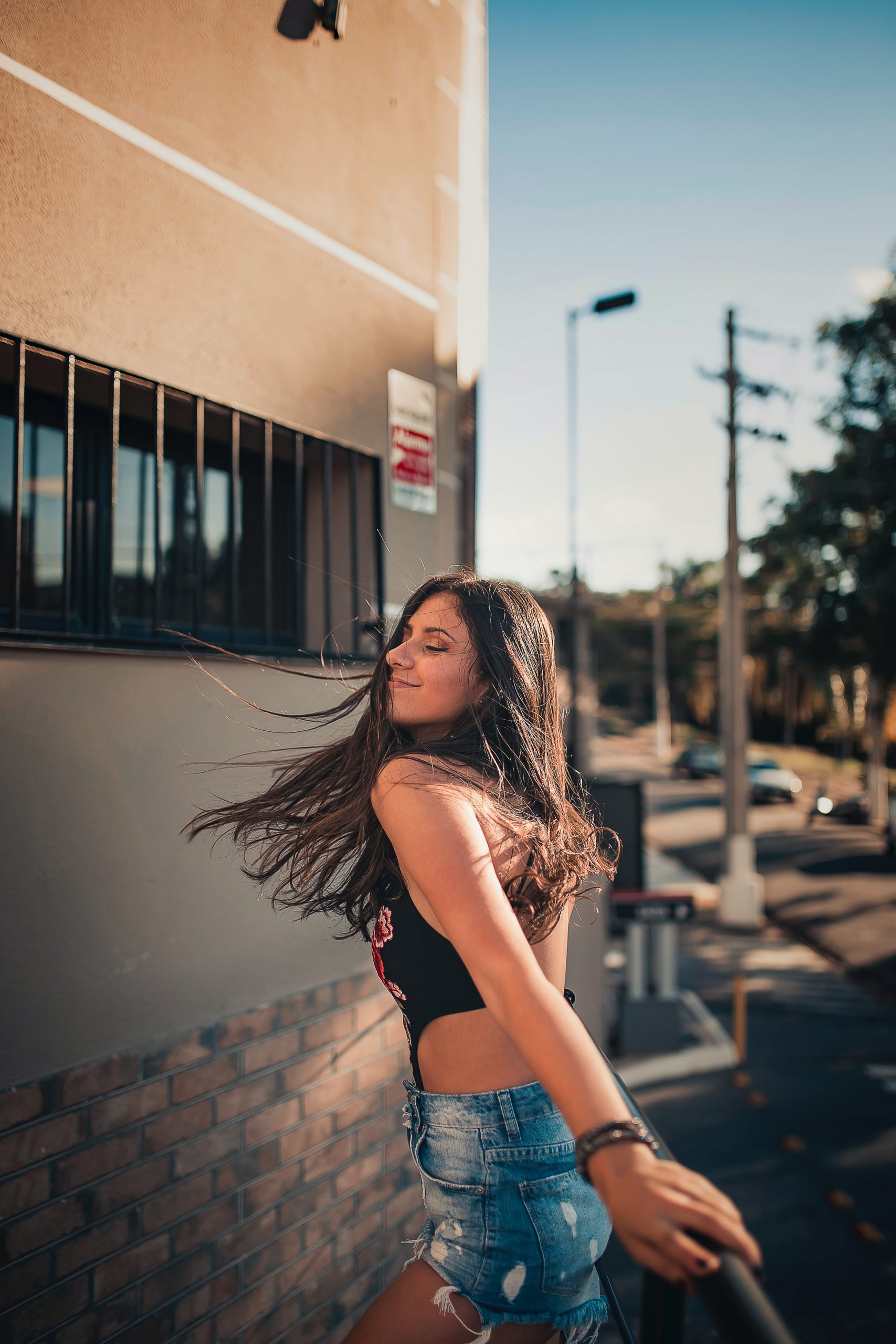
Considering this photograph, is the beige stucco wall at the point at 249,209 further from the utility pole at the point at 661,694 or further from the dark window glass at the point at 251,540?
the utility pole at the point at 661,694

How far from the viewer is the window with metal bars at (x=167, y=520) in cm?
250

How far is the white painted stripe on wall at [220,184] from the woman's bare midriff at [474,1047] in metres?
2.34

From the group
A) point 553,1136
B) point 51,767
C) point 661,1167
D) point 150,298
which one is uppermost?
point 150,298

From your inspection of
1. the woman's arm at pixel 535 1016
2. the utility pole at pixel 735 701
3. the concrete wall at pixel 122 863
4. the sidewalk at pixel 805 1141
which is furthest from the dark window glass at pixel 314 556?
the utility pole at pixel 735 701

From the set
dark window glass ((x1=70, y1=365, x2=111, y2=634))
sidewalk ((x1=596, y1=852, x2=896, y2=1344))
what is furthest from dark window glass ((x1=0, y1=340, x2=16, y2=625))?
sidewalk ((x1=596, y1=852, x2=896, y2=1344))

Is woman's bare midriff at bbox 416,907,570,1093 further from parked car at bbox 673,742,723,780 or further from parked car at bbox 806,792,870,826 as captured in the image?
parked car at bbox 673,742,723,780

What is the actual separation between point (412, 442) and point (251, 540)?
0.82 metres

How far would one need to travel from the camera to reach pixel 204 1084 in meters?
2.53

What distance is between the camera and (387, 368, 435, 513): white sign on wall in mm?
3629

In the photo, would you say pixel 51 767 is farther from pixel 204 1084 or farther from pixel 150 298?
pixel 150 298

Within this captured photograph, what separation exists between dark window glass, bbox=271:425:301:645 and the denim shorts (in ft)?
7.15

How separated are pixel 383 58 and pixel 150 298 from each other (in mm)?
1854

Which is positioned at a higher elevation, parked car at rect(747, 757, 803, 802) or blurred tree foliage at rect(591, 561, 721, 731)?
blurred tree foliage at rect(591, 561, 721, 731)

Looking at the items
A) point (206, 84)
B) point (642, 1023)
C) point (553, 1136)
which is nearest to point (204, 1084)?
point (553, 1136)
